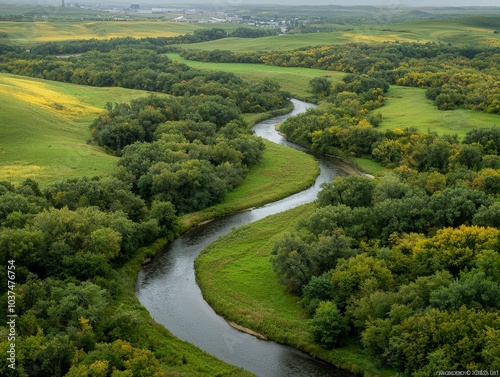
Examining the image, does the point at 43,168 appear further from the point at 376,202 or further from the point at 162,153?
the point at 376,202

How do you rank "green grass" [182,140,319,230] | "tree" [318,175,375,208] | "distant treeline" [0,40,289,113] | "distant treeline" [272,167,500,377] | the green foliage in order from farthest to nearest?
"distant treeline" [0,40,289,113]
"green grass" [182,140,319,230]
"tree" [318,175,375,208]
the green foliage
"distant treeline" [272,167,500,377]

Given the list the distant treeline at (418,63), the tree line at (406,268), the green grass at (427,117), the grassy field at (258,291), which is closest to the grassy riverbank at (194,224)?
the grassy field at (258,291)

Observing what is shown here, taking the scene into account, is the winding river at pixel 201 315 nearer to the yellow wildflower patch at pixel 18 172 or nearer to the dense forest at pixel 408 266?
the dense forest at pixel 408 266

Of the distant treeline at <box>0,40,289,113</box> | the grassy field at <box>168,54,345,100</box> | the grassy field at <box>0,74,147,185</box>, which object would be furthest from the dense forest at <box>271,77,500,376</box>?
the grassy field at <box>168,54,345,100</box>

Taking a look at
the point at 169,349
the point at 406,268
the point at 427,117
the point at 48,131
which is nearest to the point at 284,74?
the point at 427,117

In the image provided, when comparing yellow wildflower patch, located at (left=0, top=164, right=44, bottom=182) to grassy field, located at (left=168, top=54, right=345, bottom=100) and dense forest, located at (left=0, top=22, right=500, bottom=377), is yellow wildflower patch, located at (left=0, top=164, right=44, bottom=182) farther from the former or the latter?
grassy field, located at (left=168, top=54, right=345, bottom=100)

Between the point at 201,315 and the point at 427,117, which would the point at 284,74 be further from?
the point at 201,315

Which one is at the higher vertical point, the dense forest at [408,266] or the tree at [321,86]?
the tree at [321,86]
